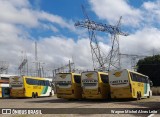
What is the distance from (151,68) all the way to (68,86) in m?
52.2

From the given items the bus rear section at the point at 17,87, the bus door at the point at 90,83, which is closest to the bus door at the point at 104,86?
the bus door at the point at 90,83

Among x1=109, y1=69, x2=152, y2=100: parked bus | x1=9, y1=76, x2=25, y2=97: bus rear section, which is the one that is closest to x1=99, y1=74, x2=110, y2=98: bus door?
x1=109, y1=69, x2=152, y2=100: parked bus

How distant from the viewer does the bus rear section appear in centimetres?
3838

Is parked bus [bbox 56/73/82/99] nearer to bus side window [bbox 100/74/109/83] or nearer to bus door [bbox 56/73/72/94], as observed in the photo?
bus door [bbox 56/73/72/94]

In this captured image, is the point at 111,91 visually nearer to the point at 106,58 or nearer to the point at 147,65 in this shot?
the point at 106,58

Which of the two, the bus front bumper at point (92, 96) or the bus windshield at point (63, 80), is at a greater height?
the bus windshield at point (63, 80)

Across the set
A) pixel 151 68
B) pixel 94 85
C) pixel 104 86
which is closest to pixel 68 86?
pixel 94 85

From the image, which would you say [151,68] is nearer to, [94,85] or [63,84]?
[63,84]

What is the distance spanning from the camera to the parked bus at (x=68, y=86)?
94.7 feet

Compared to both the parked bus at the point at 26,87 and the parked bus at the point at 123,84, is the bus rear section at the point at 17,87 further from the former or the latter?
the parked bus at the point at 123,84

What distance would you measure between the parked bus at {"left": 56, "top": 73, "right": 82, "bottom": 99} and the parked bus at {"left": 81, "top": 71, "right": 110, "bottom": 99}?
1.19 meters

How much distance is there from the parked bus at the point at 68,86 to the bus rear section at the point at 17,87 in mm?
10000

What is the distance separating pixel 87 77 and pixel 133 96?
4.15m

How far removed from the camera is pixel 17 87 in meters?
38.8
